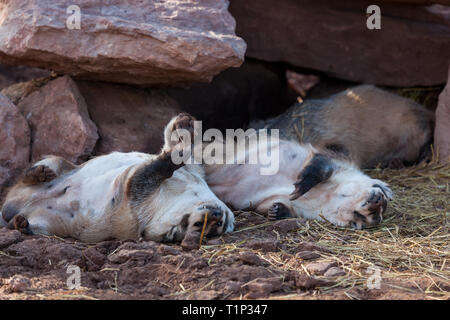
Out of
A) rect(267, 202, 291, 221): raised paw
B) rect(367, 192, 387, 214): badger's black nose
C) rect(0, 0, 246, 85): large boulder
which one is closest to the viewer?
rect(367, 192, 387, 214): badger's black nose

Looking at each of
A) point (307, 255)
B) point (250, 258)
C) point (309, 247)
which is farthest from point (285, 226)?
Answer: point (250, 258)

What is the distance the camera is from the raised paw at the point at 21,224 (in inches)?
128

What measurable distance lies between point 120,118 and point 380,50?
98.3 inches

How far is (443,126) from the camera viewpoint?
484cm

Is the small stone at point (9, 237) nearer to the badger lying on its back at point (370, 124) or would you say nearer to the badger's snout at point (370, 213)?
the badger's snout at point (370, 213)

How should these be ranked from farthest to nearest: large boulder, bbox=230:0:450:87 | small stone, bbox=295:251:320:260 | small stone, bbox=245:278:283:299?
large boulder, bbox=230:0:450:87
small stone, bbox=295:251:320:260
small stone, bbox=245:278:283:299

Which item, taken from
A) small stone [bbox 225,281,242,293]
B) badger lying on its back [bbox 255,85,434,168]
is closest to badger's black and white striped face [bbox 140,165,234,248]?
small stone [bbox 225,281,242,293]

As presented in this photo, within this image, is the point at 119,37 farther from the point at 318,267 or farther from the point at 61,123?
the point at 318,267

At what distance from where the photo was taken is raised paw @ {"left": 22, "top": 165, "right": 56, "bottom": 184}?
11.6 feet

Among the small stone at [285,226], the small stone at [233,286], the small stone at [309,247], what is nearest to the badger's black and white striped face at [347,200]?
the small stone at [285,226]

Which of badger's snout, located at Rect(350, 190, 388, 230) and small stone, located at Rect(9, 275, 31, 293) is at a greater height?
small stone, located at Rect(9, 275, 31, 293)

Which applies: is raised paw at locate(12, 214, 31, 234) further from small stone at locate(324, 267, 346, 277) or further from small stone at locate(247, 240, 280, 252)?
small stone at locate(324, 267, 346, 277)

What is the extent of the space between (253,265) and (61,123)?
209cm
